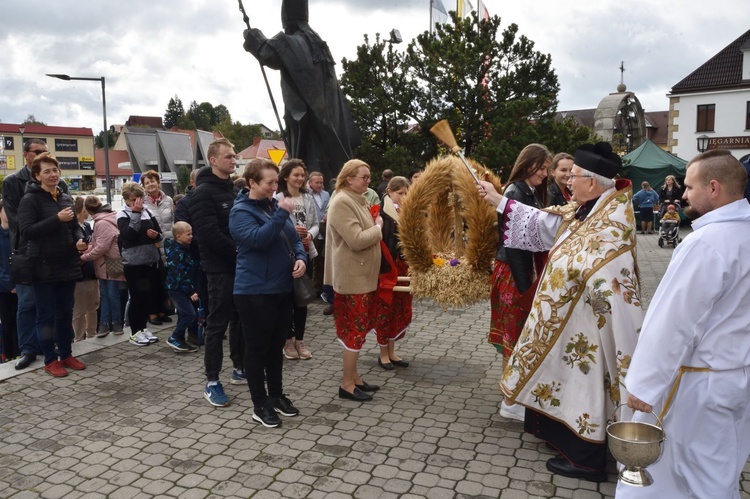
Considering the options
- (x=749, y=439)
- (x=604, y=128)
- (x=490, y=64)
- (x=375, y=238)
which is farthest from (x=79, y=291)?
(x=604, y=128)

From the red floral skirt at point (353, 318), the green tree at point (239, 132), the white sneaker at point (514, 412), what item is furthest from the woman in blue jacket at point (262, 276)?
the green tree at point (239, 132)

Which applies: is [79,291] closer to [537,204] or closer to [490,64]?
[537,204]

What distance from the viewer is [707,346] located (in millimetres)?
2691

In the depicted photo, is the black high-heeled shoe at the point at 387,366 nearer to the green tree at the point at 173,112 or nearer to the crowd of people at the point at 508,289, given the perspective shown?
the crowd of people at the point at 508,289

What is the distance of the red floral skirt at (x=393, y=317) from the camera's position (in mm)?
5848

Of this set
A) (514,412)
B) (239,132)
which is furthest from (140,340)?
(239,132)

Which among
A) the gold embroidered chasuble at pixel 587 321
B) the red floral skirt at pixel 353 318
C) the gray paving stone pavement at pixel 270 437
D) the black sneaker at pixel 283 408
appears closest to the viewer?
the gold embroidered chasuble at pixel 587 321

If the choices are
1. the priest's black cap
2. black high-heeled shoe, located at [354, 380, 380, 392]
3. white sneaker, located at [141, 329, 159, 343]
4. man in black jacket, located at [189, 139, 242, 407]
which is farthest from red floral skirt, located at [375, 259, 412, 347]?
white sneaker, located at [141, 329, 159, 343]

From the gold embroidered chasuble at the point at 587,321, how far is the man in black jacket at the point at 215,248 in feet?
8.06

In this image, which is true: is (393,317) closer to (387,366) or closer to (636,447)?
(387,366)

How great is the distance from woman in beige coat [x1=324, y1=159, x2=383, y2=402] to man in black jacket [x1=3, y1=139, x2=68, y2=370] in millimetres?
2821

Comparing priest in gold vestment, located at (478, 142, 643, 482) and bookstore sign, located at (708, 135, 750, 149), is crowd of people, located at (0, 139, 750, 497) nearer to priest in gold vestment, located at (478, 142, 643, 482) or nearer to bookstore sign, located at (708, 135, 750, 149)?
priest in gold vestment, located at (478, 142, 643, 482)

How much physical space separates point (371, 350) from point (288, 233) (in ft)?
7.42

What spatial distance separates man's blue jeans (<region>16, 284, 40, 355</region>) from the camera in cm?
596
